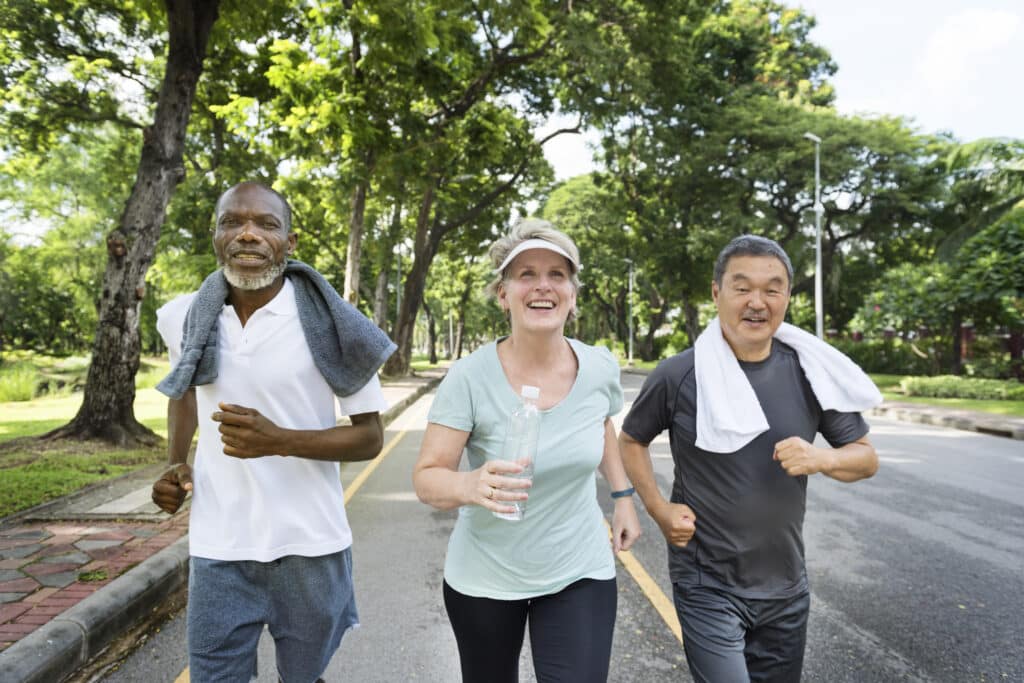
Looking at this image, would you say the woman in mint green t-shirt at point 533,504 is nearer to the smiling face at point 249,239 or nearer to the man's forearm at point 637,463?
the man's forearm at point 637,463

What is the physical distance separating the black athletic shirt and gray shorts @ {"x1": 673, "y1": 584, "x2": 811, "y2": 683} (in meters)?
0.04

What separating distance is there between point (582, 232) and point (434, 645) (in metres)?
40.4

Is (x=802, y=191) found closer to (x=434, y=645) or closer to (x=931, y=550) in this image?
(x=931, y=550)

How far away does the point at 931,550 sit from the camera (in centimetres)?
562

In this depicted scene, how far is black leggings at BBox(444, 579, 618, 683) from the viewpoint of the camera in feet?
6.97

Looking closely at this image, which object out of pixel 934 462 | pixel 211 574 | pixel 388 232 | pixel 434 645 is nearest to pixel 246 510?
pixel 211 574

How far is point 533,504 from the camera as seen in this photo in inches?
87.0

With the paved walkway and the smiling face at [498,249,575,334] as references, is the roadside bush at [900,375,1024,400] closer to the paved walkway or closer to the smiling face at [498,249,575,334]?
the paved walkway

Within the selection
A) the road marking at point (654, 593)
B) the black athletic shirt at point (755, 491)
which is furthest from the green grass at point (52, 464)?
the black athletic shirt at point (755, 491)

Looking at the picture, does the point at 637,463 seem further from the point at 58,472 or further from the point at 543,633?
the point at 58,472

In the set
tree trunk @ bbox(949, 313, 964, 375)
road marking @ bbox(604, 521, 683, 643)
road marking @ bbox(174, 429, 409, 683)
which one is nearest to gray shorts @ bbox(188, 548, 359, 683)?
road marking @ bbox(604, 521, 683, 643)

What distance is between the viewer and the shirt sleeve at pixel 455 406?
7.07 ft

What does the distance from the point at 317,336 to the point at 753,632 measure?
172 cm

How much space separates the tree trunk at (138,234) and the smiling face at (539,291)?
8429 millimetres
